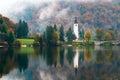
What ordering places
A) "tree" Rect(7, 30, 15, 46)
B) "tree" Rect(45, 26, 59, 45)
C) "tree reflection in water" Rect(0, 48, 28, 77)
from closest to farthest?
1. "tree reflection in water" Rect(0, 48, 28, 77)
2. "tree" Rect(7, 30, 15, 46)
3. "tree" Rect(45, 26, 59, 45)

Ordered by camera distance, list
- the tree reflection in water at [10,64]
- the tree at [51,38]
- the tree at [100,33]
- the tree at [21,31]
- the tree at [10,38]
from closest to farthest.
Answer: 1. the tree reflection in water at [10,64]
2. the tree at [10,38]
3. the tree at [51,38]
4. the tree at [21,31]
5. the tree at [100,33]

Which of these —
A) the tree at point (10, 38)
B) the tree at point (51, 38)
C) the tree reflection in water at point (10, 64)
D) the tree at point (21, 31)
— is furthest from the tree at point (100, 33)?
the tree reflection in water at point (10, 64)

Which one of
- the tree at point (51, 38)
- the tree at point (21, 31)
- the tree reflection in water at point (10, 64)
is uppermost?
the tree at point (21, 31)

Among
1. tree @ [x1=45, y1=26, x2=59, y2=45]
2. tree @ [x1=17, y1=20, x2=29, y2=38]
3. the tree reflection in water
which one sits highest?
tree @ [x1=17, y1=20, x2=29, y2=38]

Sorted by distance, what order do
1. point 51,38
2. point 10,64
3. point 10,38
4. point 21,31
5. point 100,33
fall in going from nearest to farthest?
1. point 10,64
2. point 10,38
3. point 51,38
4. point 21,31
5. point 100,33

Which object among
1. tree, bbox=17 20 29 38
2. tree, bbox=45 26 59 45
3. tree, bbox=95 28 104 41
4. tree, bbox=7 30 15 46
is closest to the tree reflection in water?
tree, bbox=7 30 15 46

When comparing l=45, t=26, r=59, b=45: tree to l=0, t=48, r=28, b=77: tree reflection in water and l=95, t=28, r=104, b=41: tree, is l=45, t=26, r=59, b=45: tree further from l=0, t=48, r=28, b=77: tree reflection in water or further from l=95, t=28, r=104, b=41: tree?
l=0, t=48, r=28, b=77: tree reflection in water

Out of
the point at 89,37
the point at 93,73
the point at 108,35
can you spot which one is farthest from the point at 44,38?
the point at 93,73

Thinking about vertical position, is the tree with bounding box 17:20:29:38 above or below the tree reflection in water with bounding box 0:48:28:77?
above

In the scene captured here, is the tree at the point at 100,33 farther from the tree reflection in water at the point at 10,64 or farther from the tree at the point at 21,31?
the tree reflection in water at the point at 10,64

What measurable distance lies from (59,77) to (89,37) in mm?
149180

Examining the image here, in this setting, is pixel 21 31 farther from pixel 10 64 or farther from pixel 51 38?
pixel 10 64

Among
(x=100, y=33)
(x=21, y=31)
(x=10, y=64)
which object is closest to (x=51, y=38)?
(x=21, y=31)

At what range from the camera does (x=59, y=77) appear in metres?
36.4
